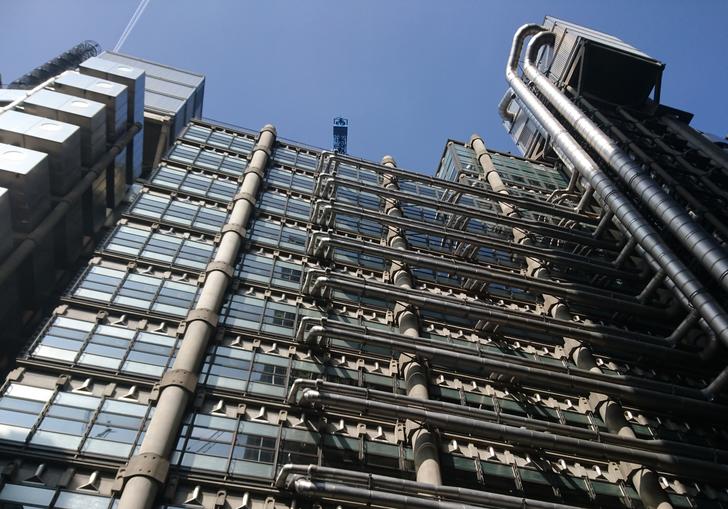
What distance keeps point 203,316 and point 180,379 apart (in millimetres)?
4305

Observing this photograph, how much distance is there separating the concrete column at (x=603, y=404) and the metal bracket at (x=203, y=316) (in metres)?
20.0

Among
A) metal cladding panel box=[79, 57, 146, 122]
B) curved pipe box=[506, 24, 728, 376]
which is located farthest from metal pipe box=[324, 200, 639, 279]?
metal cladding panel box=[79, 57, 146, 122]

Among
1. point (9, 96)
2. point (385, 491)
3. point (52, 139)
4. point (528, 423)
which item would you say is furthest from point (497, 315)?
point (9, 96)

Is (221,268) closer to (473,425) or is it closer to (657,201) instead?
(473,425)

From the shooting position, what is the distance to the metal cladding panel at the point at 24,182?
30.5 metres

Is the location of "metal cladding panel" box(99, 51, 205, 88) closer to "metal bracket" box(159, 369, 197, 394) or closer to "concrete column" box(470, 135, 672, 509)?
"concrete column" box(470, 135, 672, 509)

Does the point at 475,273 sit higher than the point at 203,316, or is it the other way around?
the point at 475,273

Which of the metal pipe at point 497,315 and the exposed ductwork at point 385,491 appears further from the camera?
the metal pipe at point 497,315

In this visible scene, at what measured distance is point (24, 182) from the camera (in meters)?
30.6

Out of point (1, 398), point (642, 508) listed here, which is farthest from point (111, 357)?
point (642, 508)

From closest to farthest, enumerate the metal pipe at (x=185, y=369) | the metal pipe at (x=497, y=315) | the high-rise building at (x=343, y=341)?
1. the metal pipe at (x=185, y=369)
2. the high-rise building at (x=343, y=341)
3. the metal pipe at (x=497, y=315)

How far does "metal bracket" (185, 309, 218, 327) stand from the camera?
27155 millimetres

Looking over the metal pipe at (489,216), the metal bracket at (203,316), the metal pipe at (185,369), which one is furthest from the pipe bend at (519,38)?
the metal bracket at (203,316)

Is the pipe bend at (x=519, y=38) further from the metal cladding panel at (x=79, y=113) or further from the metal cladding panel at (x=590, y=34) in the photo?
the metal cladding panel at (x=79, y=113)
